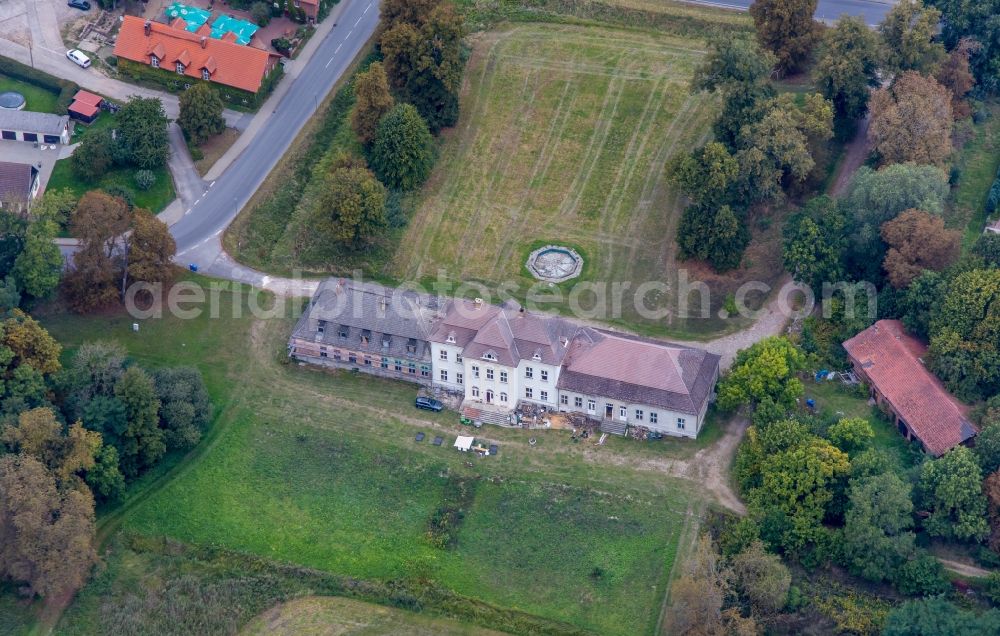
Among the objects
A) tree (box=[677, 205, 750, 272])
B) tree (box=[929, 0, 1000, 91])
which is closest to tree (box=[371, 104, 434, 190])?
tree (box=[677, 205, 750, 272])

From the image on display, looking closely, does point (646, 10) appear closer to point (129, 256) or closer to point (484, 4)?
point (484, 4)

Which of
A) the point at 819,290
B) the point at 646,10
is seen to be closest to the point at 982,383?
the point at 819,290

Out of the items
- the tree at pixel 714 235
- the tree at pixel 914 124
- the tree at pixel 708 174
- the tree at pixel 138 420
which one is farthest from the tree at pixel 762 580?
the tree at pixel 138 420

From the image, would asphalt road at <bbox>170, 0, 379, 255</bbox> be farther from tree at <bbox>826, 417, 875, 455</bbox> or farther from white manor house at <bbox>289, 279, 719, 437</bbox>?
tree at <bbox>826, 417, 875, 455</bbox>

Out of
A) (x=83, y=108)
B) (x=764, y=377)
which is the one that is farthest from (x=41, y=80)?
(x=764, y=377)

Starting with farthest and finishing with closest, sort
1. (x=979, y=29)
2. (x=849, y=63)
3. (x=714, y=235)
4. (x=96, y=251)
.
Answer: (x=979, y=29), (x=849, y=63), (x=714, y=235), (x=96, y=251)

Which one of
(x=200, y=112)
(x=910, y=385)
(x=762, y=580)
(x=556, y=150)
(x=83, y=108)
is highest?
(x=556, y=150)

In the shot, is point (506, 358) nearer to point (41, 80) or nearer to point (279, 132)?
point (279, 132)
